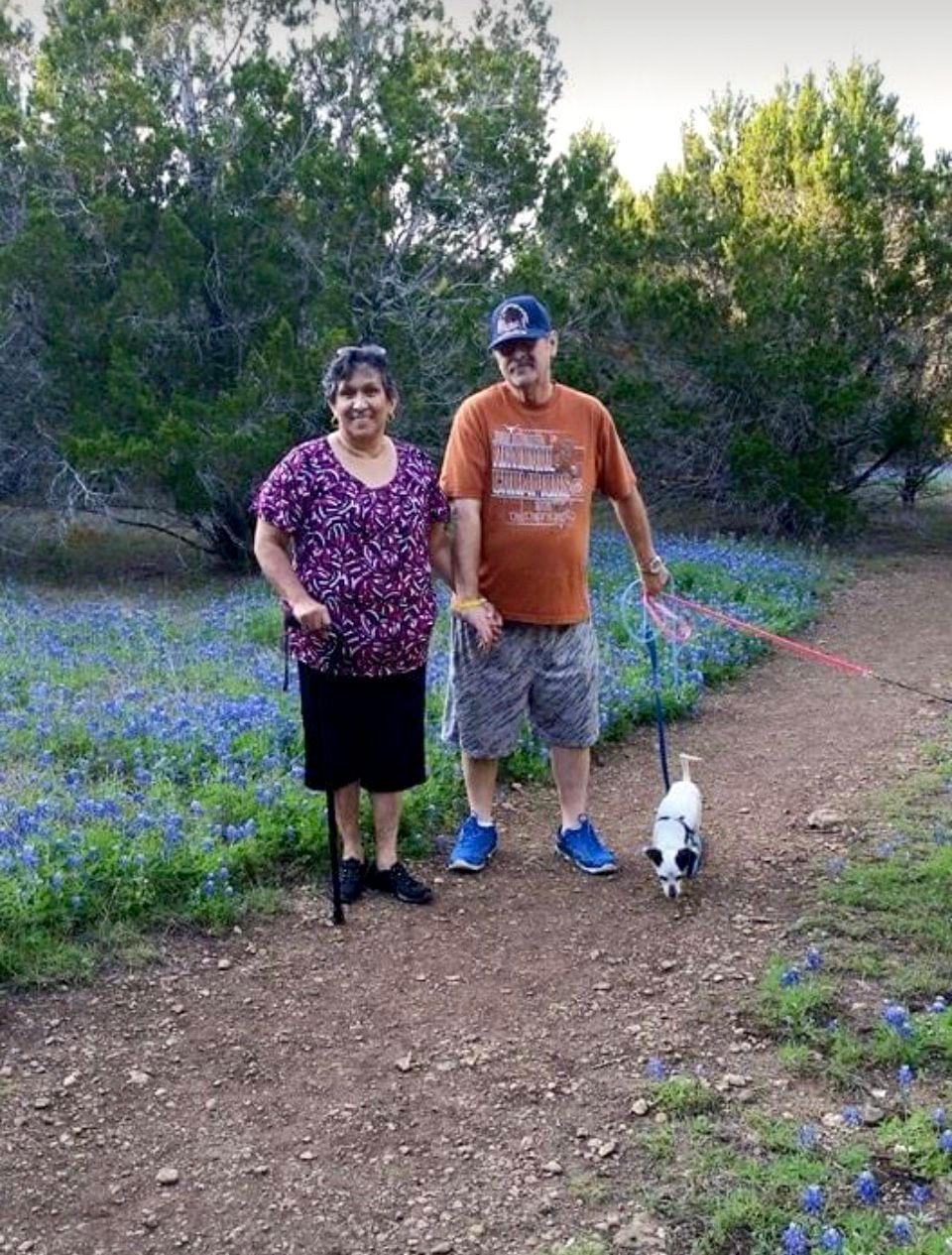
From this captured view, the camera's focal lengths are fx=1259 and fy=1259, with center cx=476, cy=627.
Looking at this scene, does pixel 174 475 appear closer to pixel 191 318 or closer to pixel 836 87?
pixel 191 318

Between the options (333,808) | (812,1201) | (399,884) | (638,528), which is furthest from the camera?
(638,528)

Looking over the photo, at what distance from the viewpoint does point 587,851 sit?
4.61m

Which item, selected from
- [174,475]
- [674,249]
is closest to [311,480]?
[174,475]

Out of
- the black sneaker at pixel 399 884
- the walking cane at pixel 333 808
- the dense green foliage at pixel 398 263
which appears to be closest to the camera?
the walking cane at pixel 333 808

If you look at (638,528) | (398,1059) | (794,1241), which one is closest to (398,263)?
(638,528)

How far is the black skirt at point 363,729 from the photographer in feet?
13.7

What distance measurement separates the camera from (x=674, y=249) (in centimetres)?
1333

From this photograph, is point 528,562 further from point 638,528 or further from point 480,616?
point 638,528

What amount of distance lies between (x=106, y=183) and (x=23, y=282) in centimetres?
121

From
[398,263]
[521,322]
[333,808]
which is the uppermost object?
[398,263]

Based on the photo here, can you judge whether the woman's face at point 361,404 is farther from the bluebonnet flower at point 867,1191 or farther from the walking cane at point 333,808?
the bluebonnet flower at point 867,1191

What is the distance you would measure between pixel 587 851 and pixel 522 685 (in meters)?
0.68

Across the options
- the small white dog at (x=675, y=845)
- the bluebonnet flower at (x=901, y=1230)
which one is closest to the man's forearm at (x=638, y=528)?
the small white dog at (x=675, y=845)

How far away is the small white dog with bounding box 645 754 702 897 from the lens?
4285mm
